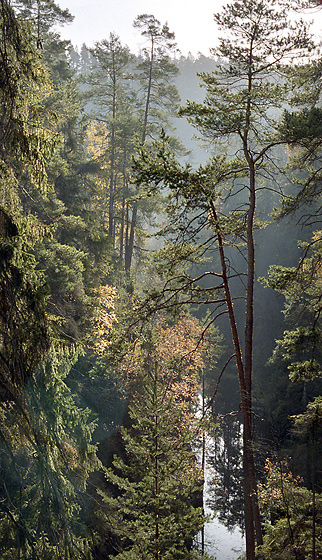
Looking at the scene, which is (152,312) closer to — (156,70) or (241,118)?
(241,118)

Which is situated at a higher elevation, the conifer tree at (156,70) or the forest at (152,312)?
the conifer tree at (156,70)

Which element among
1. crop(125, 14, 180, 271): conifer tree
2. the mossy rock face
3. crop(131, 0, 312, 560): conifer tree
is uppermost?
crop(125, 14, 180, 271): conifer tree

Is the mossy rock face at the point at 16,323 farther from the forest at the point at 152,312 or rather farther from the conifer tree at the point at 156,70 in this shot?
the conifer tree at the point at 156,70

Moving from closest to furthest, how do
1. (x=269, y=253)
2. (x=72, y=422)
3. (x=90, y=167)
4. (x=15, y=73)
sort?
(x=15, y=73) → (x=72, y=422) → (x=90, y=167) → (x=269, y=253)

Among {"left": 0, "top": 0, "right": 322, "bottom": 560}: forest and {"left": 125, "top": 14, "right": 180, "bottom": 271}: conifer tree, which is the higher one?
{"left": 125, "top": 14, "right": 180, "bottom": 271}: conifer tree

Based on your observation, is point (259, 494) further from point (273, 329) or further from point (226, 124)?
point (273, 329)

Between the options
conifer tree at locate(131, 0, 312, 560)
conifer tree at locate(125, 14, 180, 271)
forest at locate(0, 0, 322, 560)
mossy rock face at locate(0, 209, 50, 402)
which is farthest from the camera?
conifer tree at locate(125, 14, 180, 271)

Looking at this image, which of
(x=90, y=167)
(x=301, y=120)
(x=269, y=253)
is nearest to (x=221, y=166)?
(x=301, y=120)

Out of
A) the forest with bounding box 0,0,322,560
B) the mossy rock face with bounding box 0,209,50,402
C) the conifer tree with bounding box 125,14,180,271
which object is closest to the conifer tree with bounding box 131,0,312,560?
the forest with bounding box 0,0,322,560

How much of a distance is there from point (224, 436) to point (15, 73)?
75.8 feet

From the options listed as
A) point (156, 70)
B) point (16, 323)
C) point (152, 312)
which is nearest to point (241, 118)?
point (152, 312)

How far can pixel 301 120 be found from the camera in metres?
7.01

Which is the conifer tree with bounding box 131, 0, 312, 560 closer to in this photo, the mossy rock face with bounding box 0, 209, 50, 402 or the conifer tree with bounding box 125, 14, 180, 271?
the mossy rock face with bounding box 0, 209, 50, 402

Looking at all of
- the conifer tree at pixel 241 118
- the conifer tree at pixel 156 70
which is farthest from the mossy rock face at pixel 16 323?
the conifer tree at pixel 156 70
